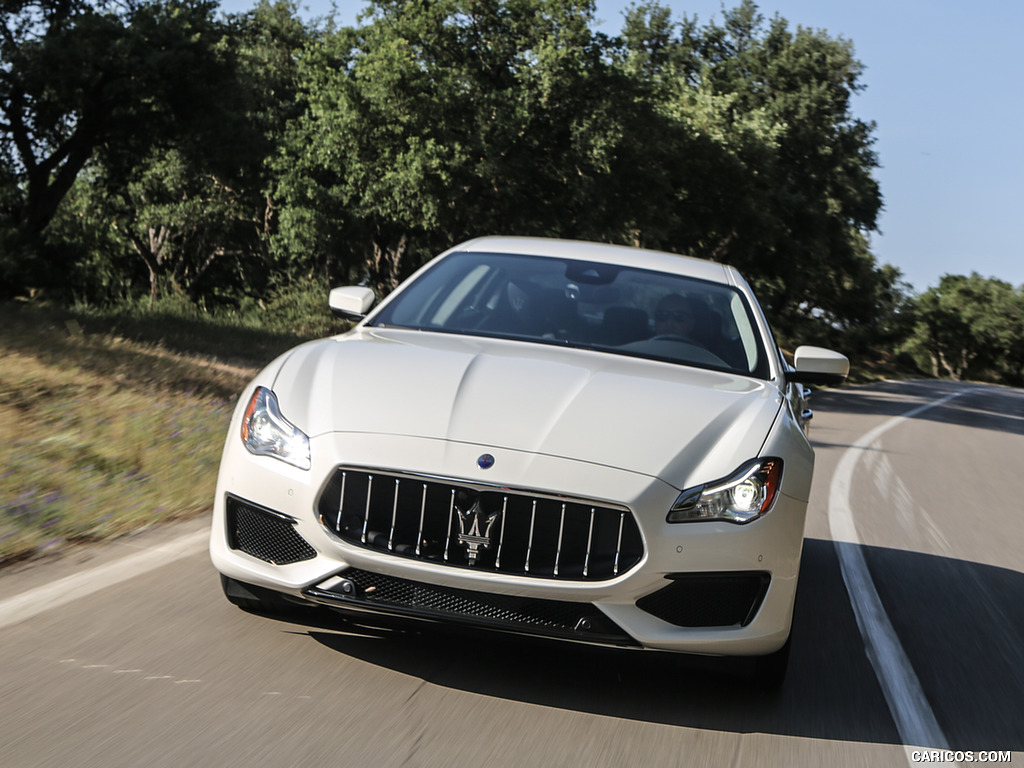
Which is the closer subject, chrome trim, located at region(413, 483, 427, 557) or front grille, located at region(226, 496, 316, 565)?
chrome trim, located at region(413, 483, 427, 557)

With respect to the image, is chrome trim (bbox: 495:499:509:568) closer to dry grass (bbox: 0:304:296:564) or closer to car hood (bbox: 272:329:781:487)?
car hood (bbox: 272:329:781:487)

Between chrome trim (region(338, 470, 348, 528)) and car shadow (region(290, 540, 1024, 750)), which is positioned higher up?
chrome trim (region(338, 470, 348, 528))

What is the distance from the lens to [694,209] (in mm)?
32188

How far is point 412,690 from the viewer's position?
11.7 feet

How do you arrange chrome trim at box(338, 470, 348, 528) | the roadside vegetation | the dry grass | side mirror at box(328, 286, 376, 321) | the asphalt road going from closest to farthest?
the asphalt road
chrome trim at box(338, 470, 348, 528)
side mirror at box(328, 286, 376, 321)
the dry grass
the roadside vegetation

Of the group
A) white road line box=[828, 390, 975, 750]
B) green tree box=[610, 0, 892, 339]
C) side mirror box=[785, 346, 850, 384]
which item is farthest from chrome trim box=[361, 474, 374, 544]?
green tree box=[610, 0, 892, 339]

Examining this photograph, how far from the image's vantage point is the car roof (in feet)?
17.8

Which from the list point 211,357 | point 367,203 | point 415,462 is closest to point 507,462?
point 415,462

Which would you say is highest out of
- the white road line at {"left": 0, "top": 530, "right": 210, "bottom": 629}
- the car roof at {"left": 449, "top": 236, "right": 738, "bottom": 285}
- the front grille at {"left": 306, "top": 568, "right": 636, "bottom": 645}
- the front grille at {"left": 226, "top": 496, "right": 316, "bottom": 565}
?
the car roof at {"left": 449, "top": 236, "right": 738, "bottom": 285}

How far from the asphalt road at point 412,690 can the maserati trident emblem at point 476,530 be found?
43 centimetres

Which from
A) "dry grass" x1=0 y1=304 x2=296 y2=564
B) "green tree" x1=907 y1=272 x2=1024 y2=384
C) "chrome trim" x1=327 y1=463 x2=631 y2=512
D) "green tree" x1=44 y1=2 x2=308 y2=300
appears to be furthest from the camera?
"green tree" x1=907 y1=272 x2=1024 y2=384

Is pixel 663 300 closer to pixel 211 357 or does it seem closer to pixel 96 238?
pixel 211 357

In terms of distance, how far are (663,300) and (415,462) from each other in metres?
2.08

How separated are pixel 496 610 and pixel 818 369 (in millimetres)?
2171
